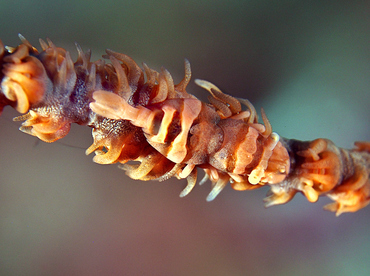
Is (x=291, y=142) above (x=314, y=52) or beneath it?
beneath

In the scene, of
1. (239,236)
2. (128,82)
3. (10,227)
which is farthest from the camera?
(239,236)

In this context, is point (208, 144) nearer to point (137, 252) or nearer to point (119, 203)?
point (119, 203)

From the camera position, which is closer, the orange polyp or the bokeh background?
the orange polyp

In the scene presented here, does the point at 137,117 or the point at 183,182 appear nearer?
the point at 137,117

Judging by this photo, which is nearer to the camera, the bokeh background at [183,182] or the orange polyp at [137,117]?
the orange polyp at [137,117]

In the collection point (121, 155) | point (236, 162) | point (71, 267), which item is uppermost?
point (236, 162)

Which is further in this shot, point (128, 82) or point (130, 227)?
point (130, 227)

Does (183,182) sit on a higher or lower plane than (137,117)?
lower

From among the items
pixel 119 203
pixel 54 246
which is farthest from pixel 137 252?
pixel 54 246
